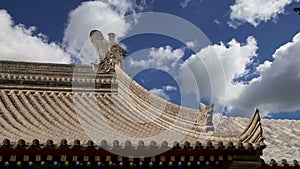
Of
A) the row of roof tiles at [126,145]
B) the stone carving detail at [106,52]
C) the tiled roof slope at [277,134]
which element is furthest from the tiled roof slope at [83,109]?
the tiled roof slope at [277,134]

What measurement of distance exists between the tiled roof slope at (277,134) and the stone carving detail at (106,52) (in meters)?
3.50

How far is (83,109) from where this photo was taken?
1034cm

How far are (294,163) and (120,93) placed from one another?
17.6 feet

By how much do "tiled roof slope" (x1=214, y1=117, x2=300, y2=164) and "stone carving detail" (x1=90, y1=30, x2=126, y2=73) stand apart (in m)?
3.50

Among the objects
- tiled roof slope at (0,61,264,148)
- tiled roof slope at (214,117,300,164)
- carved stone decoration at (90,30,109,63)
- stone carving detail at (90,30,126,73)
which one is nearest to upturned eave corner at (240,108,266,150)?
tiled roof slope at (0,61,264,148)

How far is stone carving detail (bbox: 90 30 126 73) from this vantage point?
12.6 meters

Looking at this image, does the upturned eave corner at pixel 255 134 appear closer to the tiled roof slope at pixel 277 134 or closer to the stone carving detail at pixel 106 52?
the tiled roof slope at pixel 277 134

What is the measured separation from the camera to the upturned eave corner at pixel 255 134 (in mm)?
6977

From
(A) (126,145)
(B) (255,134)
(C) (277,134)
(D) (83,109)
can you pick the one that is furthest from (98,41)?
(B) (255,134)

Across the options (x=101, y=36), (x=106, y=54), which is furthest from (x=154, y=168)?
(x=101, y=36)

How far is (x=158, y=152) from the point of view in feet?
22.7

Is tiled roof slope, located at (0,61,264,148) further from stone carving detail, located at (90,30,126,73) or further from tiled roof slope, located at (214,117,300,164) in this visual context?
tiled roof slope, located at (214,117,300,164)

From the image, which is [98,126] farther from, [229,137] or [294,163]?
[294,163]

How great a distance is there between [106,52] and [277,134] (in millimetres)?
6261
